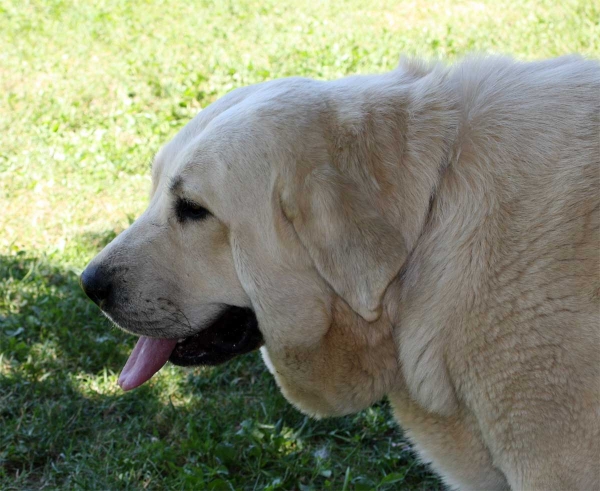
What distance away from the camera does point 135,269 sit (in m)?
2.87

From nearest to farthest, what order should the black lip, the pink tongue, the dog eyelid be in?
the dog eyelid
the black lip
the pink tongue

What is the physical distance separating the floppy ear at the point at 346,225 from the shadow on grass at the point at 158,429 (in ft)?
4.38

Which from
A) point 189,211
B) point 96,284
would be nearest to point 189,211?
point 189,211

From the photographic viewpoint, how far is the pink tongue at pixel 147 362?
10.5 ft

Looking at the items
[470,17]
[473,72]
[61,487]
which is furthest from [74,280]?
[470,17]

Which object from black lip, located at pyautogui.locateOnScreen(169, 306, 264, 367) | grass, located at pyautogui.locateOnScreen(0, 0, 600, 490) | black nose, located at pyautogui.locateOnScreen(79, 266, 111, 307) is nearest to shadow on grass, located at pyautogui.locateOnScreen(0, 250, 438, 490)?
grass, located at pyautogui.locateOnScreen(0, 0, 600, 490)

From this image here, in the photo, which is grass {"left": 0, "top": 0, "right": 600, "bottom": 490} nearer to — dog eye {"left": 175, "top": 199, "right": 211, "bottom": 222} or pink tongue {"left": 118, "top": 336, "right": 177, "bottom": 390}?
pink tongue {"left": 118, "top": 336, "right": 177, "bottom": 390}

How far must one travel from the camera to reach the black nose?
293cm

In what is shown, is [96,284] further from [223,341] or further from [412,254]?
[412,254]

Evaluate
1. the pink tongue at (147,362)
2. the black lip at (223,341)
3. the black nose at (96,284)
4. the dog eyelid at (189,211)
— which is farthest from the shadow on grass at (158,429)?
the dog eyelid at (189,211)

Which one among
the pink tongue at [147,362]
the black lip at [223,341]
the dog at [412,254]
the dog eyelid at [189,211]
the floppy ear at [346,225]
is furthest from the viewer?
the pink tongue at [147,362]

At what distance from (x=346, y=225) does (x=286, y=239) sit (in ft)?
0.83

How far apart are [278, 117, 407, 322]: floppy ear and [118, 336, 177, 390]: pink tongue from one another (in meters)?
0.95

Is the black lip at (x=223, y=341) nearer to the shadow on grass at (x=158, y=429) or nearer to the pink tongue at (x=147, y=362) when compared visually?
the pink tongue at (x=147, y=362)
